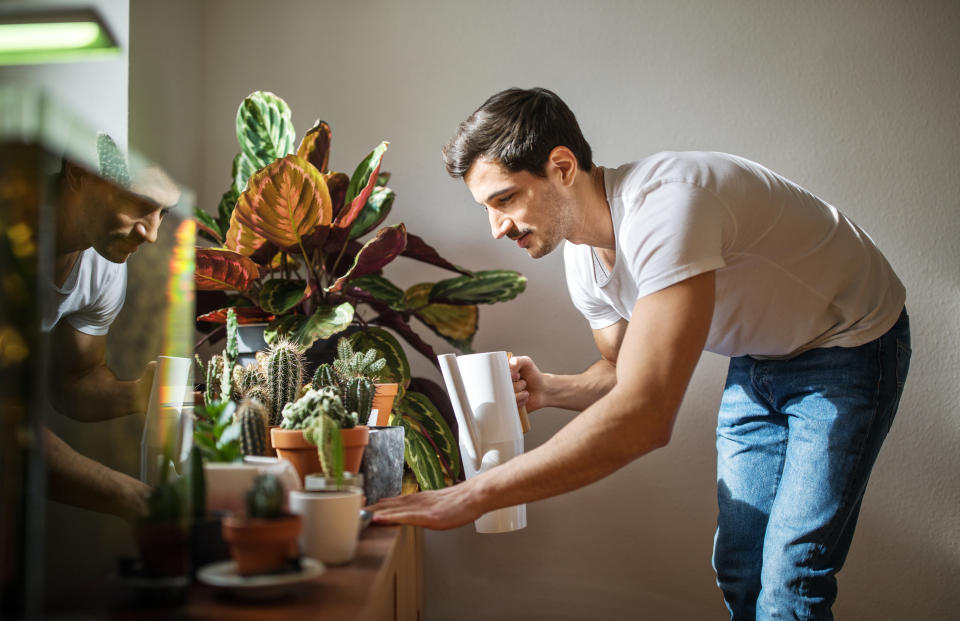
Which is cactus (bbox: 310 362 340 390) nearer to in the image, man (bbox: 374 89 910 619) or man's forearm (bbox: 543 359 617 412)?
man (bbox: 374 89 910 619)

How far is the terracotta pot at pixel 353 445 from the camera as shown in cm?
84

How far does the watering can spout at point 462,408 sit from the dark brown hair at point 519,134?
40 cm

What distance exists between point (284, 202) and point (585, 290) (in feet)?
2.20

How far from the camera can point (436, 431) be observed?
5.16ft

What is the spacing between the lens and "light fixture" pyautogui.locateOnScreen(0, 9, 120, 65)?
361 mm

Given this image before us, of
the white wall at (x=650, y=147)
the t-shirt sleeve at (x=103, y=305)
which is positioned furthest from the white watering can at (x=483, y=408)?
the white wall at (x=650, y=147)

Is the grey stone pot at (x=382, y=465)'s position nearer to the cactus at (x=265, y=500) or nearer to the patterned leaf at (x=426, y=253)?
the cactus at (x=265, y=500)

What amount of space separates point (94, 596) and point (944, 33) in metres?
2.34

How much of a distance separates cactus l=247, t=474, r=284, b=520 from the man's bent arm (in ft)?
0.41

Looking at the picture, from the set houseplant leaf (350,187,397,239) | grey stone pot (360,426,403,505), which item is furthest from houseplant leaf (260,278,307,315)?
grey stone pot (360,426,403,505)

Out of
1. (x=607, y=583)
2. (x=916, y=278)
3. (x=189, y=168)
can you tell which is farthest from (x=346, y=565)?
(x=916, y=278)

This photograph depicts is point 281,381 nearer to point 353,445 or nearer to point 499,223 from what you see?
point 353,445

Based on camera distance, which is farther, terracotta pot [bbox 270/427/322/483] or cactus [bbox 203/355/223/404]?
cactus [bbox 203/355/223/404]

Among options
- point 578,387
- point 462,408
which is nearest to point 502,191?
point 462,408
